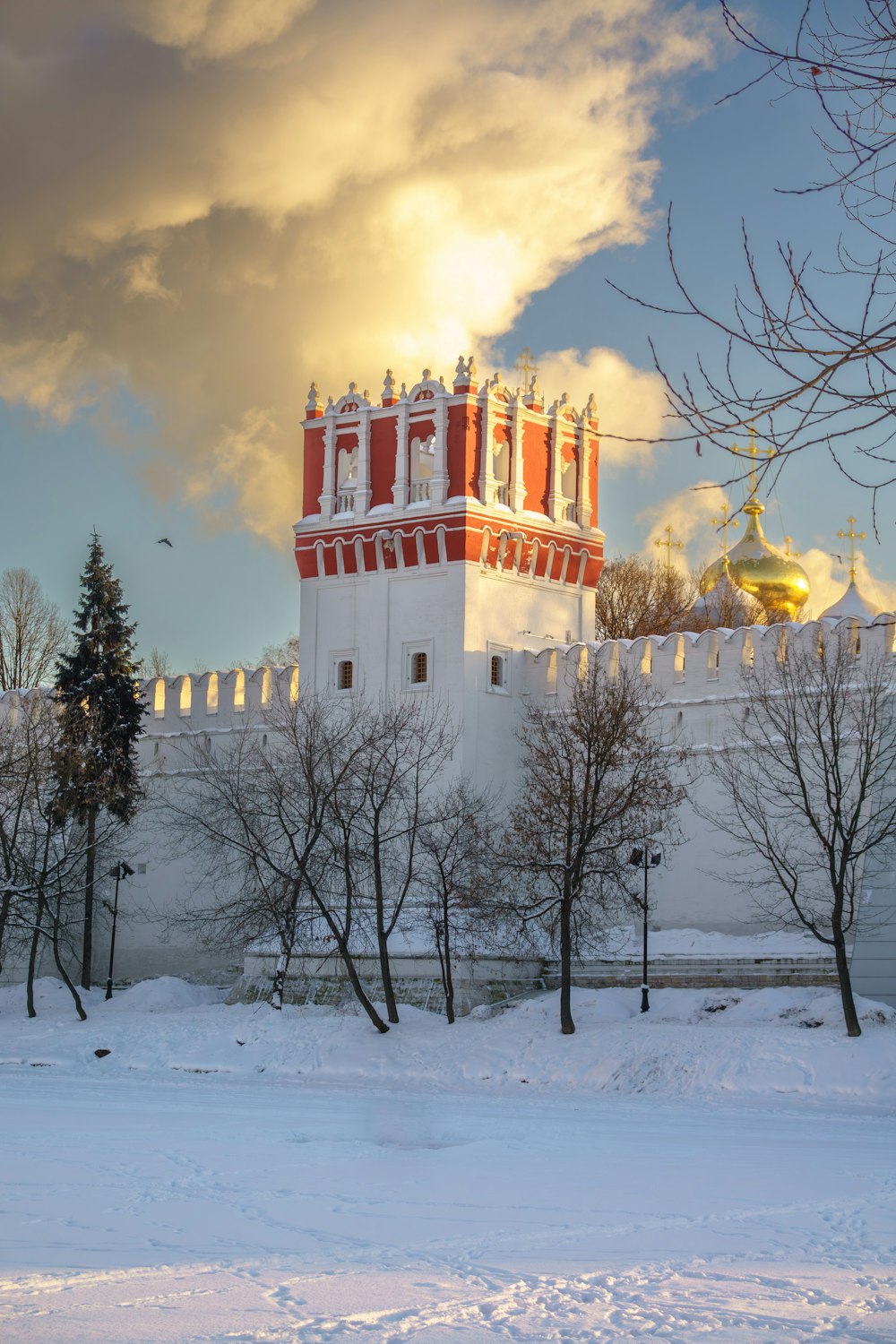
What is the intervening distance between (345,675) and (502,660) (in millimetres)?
2597

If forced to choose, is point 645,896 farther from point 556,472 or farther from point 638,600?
point 638,600

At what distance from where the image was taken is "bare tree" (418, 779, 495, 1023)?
22.7 metres

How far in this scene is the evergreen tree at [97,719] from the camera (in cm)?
2761

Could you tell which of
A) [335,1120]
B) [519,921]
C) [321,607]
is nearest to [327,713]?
[321,607]

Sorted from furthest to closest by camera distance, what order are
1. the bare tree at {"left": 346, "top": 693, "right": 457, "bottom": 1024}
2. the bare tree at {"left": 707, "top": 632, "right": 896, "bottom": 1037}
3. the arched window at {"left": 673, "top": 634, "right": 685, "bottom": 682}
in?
1. the arched window at {"left": 673, "top": 634, "right": 685, "bottom": 682}
2. the bare tree at {"left": 346, "top": 693, "right": 457, "bottom": 1024}
3. the bare tree at {"left": 707, "top": 632, "right": 896, "bottom": 1037}

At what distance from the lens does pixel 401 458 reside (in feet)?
89.7

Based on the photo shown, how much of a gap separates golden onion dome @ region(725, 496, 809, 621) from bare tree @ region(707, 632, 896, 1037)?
54.0ft

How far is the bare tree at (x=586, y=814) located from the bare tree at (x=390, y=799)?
162 centimetres

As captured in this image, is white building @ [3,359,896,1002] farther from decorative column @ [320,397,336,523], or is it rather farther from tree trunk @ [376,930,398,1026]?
tree trunk @ [376,930,398,1026]

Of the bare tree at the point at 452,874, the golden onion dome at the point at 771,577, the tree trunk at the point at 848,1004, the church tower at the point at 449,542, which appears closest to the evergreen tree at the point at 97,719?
the church tower at the point at 449,542

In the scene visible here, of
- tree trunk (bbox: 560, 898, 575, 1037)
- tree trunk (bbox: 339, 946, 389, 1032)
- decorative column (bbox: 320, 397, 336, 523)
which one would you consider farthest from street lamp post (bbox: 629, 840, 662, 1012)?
decorative column (bbox: 320, 397, 336, 523)

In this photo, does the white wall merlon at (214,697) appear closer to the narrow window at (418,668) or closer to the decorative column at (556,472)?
the narrow window at (418,668)

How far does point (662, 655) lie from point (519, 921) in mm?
4480

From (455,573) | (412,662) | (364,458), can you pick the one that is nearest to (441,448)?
(364,458)
